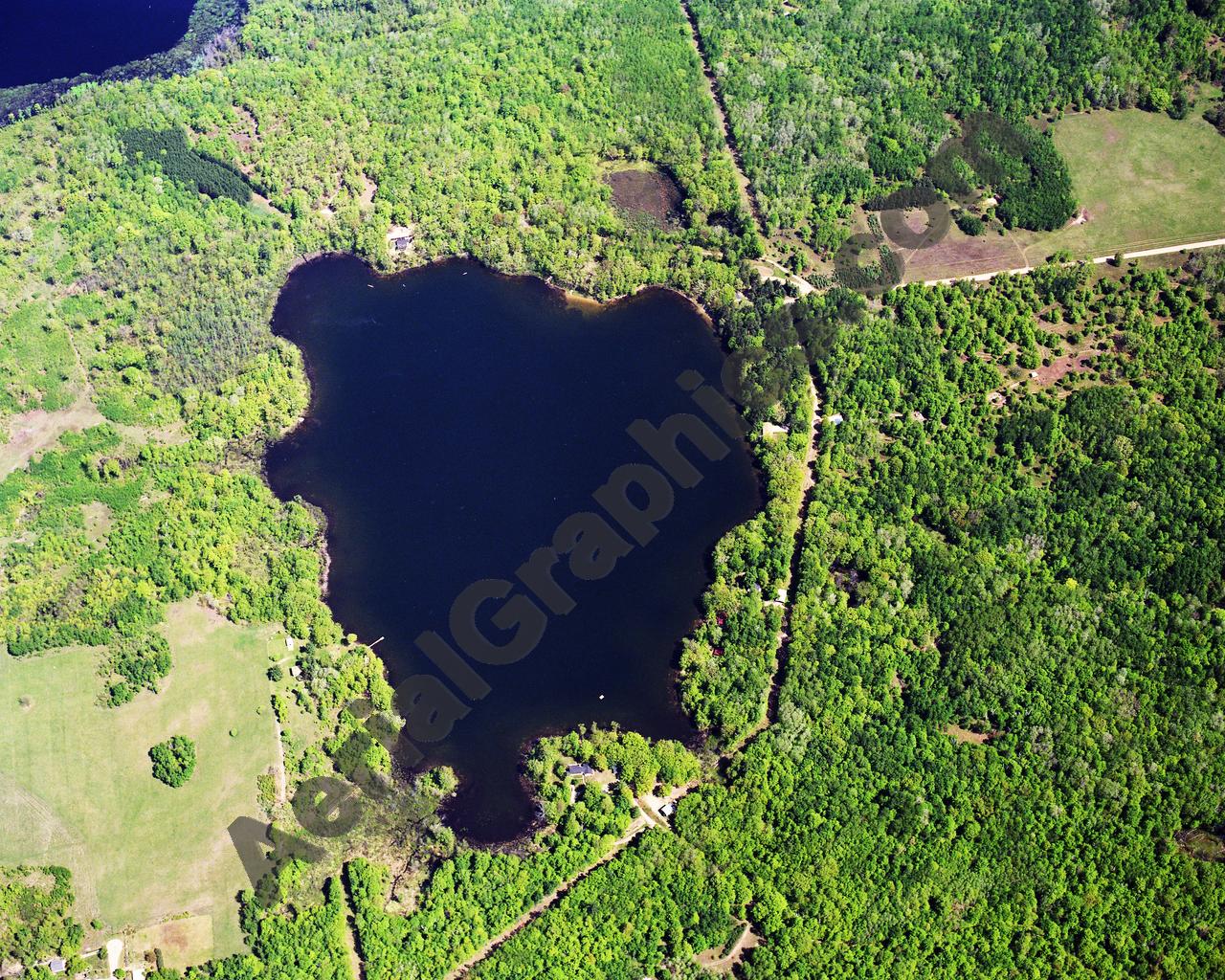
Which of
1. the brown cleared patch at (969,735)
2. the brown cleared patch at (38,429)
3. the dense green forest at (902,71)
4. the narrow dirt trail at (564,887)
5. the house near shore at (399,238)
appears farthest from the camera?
the dense green forest at (902,71)

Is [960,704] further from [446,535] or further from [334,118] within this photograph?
[334,118]

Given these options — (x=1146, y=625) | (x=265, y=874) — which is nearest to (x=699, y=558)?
(x=1146, y=625)

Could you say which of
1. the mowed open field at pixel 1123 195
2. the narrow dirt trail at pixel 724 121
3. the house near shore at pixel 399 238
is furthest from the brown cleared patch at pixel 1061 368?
the house near shore at pixel 399 238

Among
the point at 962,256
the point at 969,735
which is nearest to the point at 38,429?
the point at 969,735

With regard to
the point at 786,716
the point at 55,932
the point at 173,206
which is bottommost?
the point at 55,932

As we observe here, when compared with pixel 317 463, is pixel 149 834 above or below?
below

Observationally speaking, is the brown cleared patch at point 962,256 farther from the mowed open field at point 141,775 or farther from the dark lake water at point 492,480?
the mowed open field at point 141,775

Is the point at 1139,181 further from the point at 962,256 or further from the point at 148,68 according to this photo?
the point at 148,68
